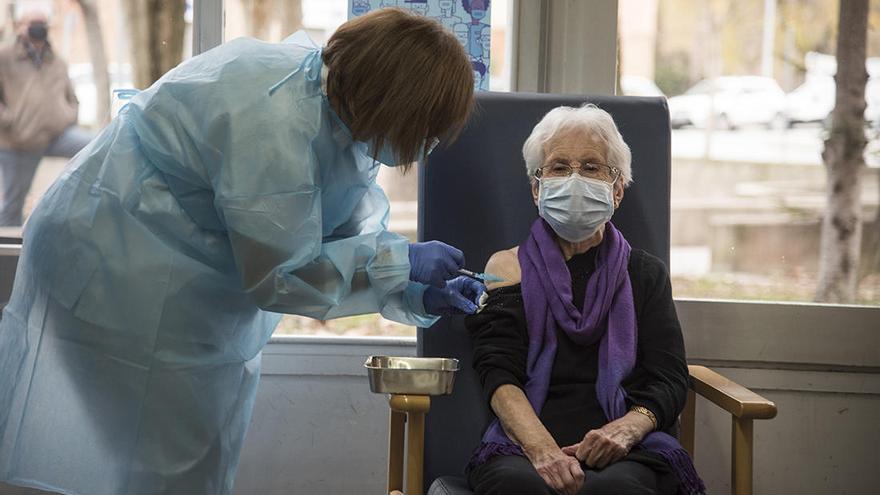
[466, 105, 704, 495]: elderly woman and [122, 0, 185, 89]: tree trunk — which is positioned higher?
[122, 0, 185, 89]: tree trunk

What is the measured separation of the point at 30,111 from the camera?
281 centimetres

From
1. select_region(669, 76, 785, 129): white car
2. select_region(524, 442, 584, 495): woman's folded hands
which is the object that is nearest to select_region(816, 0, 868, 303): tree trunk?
select_region(669, 76, 785, 129): white car

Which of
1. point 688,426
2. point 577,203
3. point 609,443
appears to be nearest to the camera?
point 609,443

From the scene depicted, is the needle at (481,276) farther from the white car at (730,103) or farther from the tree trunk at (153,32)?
the tree trunk at (153,32)

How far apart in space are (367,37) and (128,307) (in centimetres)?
68

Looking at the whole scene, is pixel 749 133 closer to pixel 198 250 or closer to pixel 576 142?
pixel 576 142

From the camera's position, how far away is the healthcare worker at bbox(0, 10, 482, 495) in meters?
1.89

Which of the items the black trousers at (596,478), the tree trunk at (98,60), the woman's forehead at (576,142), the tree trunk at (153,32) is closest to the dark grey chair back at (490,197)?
the woman's forehead at (576,142)

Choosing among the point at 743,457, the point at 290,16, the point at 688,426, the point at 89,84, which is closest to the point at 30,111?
the point at 89,84

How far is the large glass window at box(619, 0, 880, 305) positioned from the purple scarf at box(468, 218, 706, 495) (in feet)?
2.29

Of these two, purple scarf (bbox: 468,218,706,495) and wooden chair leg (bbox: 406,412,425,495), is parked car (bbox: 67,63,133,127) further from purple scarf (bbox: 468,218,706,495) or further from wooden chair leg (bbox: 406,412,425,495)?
wooden chair leg (bbox: 406,412,425,495)

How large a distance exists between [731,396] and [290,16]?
155cm

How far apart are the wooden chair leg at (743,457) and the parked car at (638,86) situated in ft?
3.62

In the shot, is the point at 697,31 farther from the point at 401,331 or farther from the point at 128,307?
the point at 128,307
